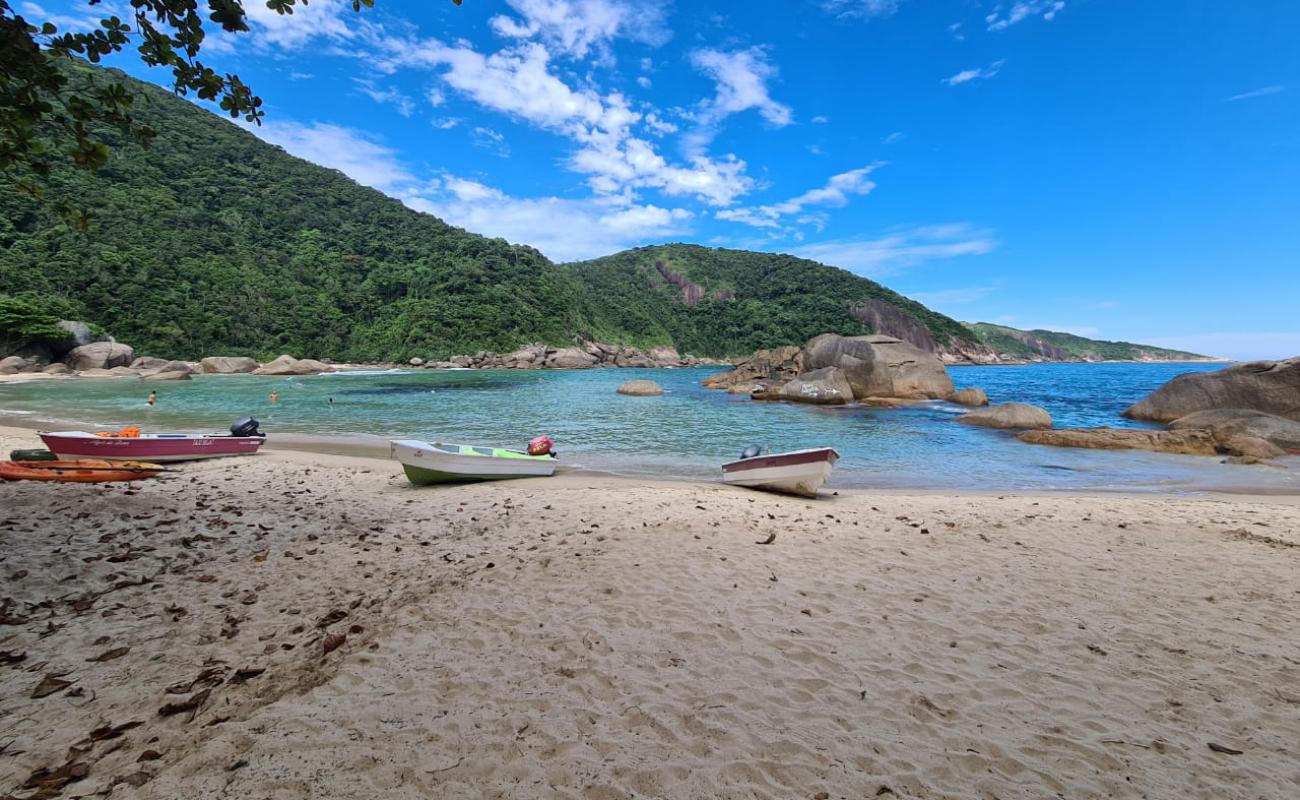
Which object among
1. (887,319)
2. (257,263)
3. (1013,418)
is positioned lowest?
(1013,418)

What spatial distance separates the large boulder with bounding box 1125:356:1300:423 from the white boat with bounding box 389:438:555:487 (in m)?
24.1

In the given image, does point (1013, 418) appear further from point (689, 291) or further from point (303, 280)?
point (689, 291)

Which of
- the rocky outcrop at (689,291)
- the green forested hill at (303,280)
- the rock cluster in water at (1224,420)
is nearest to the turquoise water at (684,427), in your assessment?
the rock cluster in water at (1224,420)

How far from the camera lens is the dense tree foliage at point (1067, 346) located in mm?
162625

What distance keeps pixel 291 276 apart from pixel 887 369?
262 feet

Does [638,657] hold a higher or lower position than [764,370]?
lower

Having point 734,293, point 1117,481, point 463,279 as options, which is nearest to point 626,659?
point 1117,481

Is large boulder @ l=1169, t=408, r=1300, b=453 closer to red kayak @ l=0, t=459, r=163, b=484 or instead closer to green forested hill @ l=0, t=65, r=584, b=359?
Answer: red kayak @ l=0, t=459, r=163, b=484

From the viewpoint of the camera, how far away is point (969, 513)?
8523 millimetres

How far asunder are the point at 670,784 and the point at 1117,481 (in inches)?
553

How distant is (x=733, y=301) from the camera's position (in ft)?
416

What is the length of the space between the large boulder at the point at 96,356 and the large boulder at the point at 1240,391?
76.1m

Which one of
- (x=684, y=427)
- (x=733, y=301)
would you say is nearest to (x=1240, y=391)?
(x=684, y=427)

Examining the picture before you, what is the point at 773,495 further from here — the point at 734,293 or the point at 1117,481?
the point at 734,293
